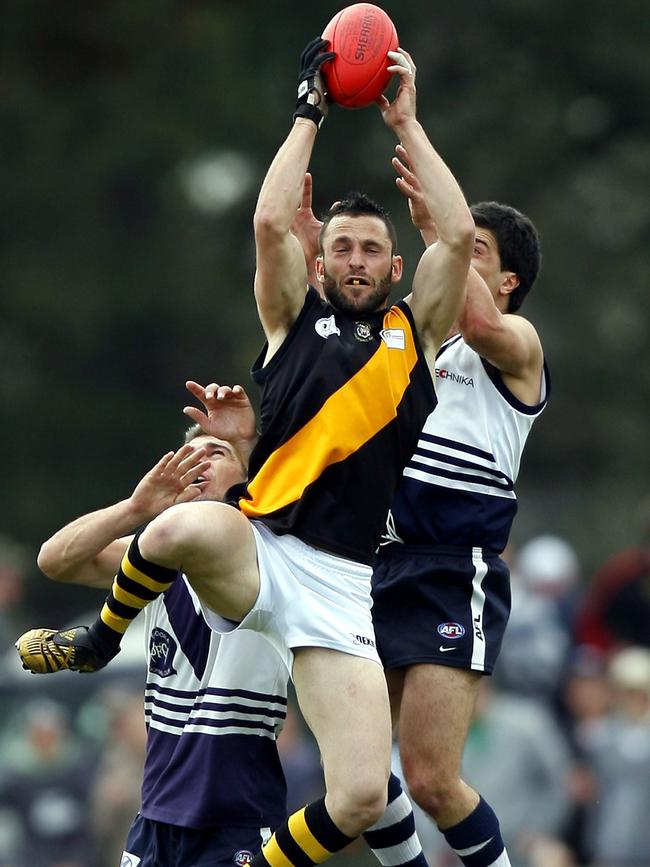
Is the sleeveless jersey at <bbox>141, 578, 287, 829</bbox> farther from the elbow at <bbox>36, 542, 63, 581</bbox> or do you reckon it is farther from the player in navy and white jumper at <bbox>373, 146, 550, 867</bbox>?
the player in navy and white jumper at <bbox>373, 146, 550, 867</bbox>

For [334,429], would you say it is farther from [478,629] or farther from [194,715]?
[478,629]

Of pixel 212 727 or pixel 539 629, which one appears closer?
pixel 212 727

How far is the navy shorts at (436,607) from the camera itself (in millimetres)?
7594

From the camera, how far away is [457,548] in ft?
25.3

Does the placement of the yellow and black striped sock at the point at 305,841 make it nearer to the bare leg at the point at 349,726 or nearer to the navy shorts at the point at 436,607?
the bare leg at the point at 349,726

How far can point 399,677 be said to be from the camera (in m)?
7.66

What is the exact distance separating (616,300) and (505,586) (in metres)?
15.5

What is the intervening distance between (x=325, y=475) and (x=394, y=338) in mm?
604

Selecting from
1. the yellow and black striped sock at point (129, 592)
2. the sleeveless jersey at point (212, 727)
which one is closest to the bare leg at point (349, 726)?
the sleeveless jersey at point (212, 727)

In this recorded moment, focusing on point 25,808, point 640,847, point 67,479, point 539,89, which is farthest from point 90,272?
point 640,847

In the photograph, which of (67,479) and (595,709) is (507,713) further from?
(67,479)

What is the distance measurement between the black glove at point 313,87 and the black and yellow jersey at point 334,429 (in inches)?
27.5

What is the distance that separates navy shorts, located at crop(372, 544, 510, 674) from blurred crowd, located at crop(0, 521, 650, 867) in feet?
13.1

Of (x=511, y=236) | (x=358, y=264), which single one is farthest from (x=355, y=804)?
(x=511, y=236)
